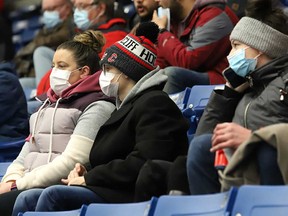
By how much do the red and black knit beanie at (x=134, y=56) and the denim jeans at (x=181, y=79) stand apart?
115 cm

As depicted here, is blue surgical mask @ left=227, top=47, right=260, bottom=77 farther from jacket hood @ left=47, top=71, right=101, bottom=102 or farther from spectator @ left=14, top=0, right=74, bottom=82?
spectator @ left=14, top=0, right=74, bottom=82

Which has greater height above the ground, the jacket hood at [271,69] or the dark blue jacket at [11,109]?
the jacket hood at [271,69]

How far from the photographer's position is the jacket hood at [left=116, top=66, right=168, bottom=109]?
5910mm

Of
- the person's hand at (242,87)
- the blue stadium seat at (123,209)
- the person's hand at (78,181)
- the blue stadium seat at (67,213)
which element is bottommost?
the person's hand at (78,181)

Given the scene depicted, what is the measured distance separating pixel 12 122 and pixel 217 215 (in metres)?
3.59

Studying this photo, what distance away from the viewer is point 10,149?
7766mm

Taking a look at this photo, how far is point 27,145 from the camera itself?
22.3ft

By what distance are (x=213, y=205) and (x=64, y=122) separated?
6.74 feet

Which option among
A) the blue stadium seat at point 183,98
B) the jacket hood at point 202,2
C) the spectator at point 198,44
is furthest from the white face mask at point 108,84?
the jacket hood at point 202,2

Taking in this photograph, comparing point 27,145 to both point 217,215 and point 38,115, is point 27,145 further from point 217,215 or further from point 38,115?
point 217,215

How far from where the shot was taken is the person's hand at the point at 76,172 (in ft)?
19.7

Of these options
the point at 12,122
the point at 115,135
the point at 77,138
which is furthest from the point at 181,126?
the point at 12,122

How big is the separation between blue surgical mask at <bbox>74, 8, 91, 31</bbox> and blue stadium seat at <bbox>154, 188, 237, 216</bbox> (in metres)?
4.26

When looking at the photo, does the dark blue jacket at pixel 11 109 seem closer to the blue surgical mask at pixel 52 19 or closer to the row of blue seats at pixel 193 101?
the row of blue seats at pixel 193 101
